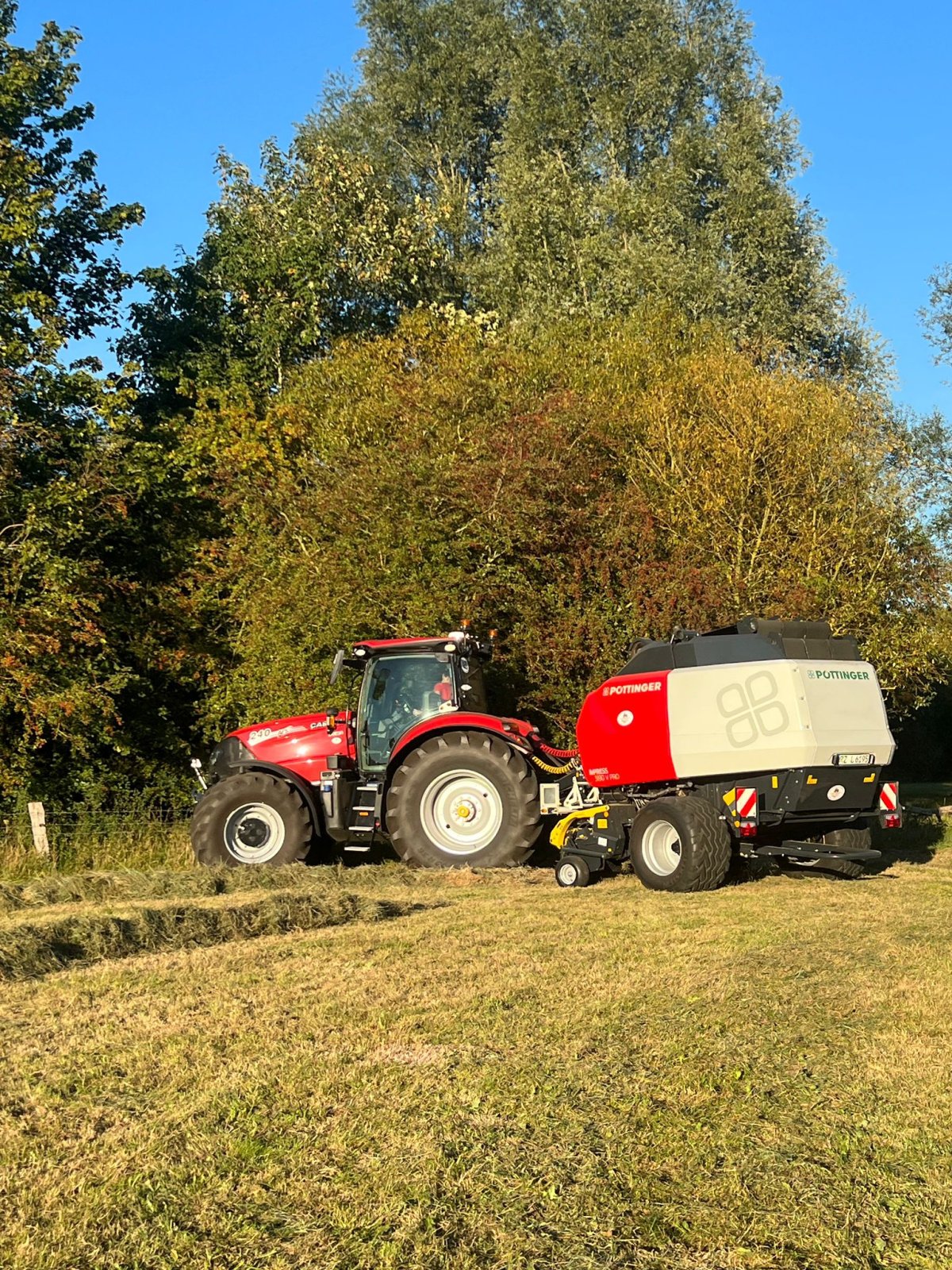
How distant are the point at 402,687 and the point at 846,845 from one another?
4643 mm

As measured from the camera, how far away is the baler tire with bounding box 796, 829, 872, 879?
11.0 metres

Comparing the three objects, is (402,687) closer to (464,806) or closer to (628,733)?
(464,806)

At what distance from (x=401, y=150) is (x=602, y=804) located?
25658mm

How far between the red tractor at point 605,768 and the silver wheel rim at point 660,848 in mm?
15

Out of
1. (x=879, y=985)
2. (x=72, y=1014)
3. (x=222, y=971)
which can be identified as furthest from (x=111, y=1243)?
(x=879, y=985)

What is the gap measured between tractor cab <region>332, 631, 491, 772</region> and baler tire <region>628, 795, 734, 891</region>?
9.61 feet

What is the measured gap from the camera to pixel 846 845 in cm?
1115

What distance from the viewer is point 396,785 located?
12070mm

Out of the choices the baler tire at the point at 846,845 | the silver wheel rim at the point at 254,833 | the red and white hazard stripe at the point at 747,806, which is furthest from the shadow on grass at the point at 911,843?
the silver wheel rim at the point at 254,833

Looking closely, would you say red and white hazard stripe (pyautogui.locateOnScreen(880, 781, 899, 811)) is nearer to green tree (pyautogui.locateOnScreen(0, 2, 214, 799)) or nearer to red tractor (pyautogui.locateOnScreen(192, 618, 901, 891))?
red tractor (pyautogui.locateOnScreen(192, 618, 901, 891))

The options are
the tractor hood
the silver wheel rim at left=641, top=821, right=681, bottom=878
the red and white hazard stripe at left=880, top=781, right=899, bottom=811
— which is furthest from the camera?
the tractor hood

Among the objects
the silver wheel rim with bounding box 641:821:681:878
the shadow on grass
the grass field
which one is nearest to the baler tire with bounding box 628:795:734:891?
the silver wheel rim with bounding box 641:821:681:878

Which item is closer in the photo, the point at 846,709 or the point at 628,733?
the point at 846,709

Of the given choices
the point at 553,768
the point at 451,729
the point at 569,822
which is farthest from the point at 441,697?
the point at 569,822
